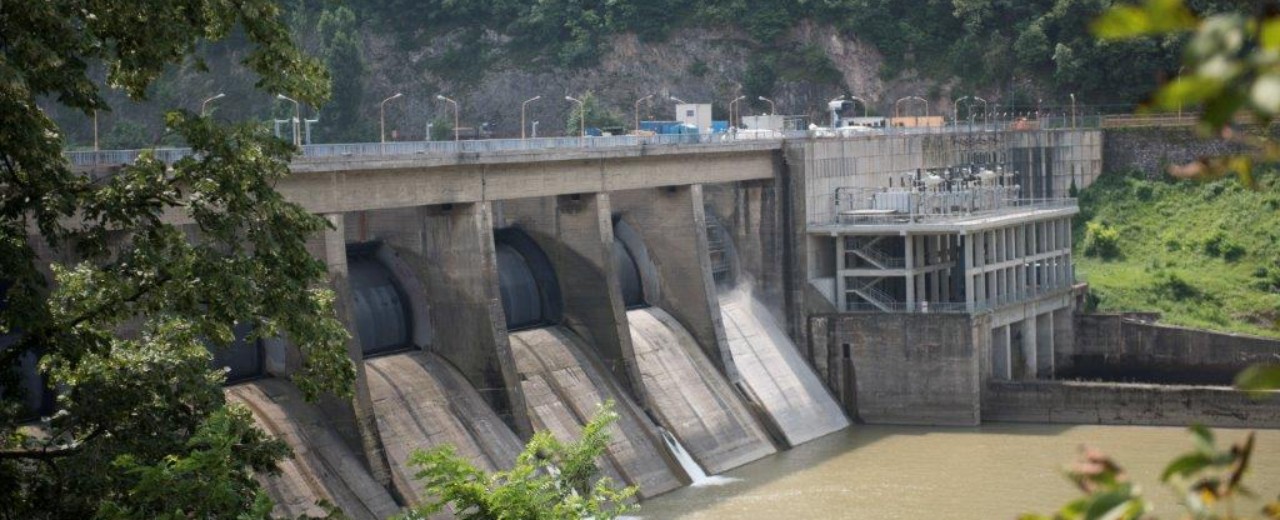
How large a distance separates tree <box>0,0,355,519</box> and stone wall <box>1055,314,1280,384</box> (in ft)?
140

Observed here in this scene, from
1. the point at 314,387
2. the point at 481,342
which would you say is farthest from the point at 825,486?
the point at 314,387

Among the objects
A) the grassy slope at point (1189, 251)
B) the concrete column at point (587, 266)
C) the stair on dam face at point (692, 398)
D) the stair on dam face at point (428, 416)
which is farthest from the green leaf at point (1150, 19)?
the grassy slope at point (1189, 251)

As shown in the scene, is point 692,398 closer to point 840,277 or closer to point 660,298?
point 660,298

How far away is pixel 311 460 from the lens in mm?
33500

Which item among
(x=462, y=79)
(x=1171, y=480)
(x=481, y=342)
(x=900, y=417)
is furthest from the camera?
(x=462, y=79)

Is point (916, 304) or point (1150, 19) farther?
point (916, 304)

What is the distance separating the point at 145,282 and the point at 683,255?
116 feet

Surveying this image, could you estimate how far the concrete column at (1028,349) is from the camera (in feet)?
180

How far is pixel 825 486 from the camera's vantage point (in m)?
41.2

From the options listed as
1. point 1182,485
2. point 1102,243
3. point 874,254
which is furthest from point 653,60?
point 1182,485

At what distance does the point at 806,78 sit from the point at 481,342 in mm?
63816

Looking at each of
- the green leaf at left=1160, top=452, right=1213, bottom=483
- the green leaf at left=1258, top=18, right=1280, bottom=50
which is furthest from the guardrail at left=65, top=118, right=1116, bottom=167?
the green leaf at left=1258, top=18, right=1280, bottom=50

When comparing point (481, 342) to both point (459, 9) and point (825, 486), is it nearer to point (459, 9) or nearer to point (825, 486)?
point (825, 486)

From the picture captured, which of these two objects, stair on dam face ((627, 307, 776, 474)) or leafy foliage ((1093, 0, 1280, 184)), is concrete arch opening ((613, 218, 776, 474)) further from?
leafy foliage ((1093, 0, 1280, 184))
